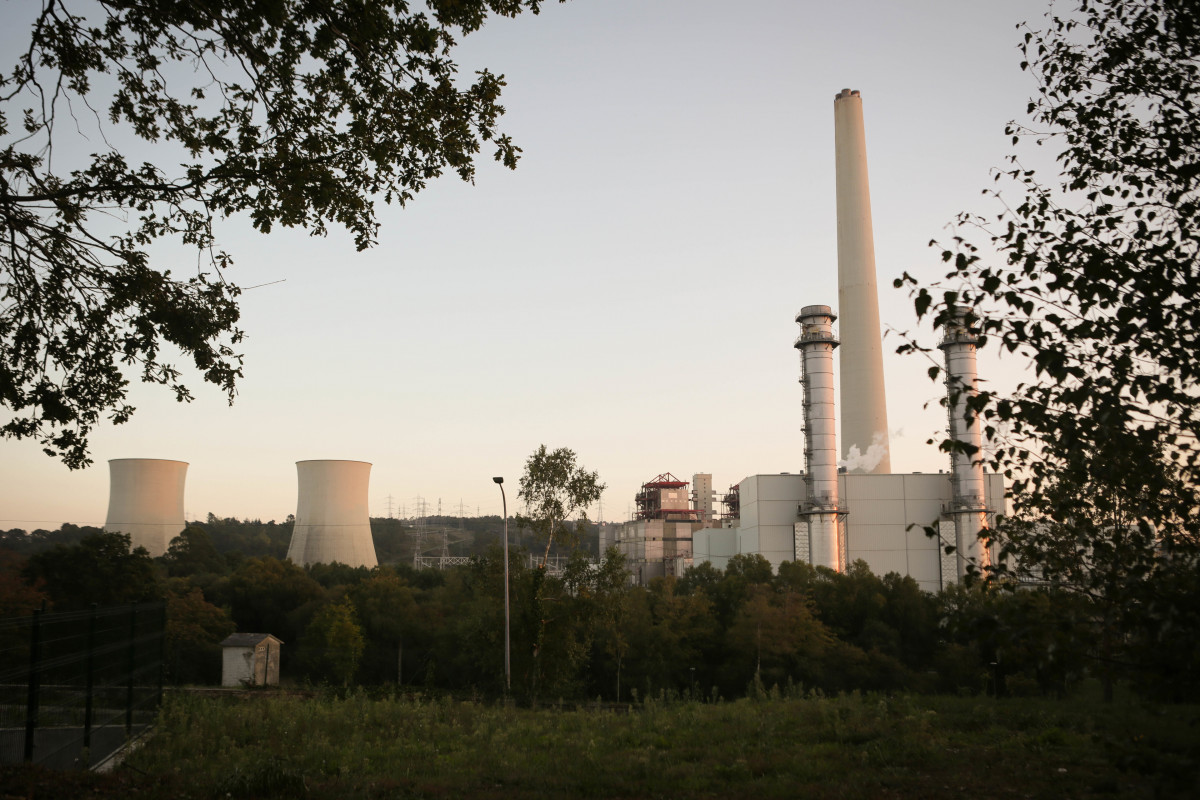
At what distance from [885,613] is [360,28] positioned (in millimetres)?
34513

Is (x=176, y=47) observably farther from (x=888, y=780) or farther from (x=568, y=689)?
(x=568, y=689)

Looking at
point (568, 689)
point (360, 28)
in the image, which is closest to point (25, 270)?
point (360, 28)

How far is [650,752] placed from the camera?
9.23m

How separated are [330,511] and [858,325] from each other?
30040 millimetres

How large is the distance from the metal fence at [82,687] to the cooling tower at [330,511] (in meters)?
23.5

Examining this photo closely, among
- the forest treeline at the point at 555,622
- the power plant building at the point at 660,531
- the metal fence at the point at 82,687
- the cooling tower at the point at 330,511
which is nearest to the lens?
the metal fence at the point at 82,687

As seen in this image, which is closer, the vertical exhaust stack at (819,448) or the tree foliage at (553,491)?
the tree foliage at (553,491)

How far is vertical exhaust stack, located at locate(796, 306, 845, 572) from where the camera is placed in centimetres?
4600

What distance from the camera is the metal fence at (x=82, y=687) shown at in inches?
276

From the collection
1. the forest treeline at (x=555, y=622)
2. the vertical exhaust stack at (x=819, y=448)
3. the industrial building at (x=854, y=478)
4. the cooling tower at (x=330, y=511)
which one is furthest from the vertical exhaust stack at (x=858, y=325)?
the cooling tower at (x=330, y=511)

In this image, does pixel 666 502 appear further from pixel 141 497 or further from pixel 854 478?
pixel 141 497

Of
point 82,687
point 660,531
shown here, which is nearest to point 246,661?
point 82,687

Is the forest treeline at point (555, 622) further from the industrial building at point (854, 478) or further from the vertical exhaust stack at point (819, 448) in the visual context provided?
the industrial building at point (854, 478)

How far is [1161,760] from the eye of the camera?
11.4ft
